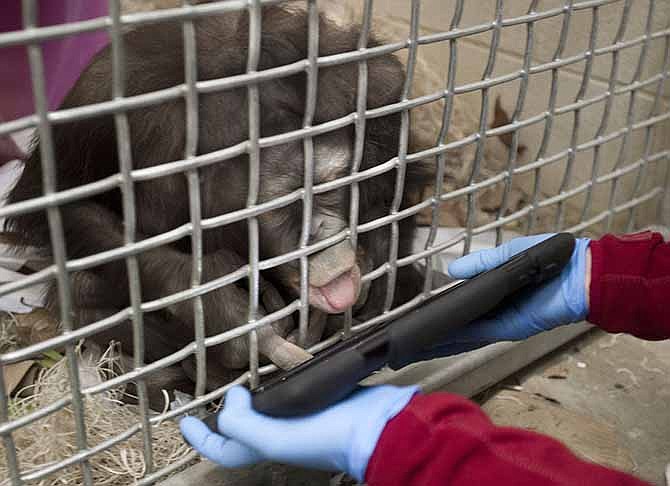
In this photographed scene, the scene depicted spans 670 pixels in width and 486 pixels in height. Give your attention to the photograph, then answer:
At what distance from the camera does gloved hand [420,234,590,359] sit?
1126mm

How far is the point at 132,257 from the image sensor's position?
34.2 inches

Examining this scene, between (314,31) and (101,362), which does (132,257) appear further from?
(101,362)

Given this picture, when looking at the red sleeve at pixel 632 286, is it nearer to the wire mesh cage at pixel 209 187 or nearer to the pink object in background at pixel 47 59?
the wire mesh cage at pixel 209 187

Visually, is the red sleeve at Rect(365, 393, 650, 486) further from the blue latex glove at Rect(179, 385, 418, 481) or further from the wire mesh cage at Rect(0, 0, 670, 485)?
the wire mesh cage at Rect(0, 0, 670, 485)

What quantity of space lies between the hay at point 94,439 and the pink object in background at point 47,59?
62cm

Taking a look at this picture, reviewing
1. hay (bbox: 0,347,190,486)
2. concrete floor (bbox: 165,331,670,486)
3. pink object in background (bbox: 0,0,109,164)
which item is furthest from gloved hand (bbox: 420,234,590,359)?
pink object in background (bbox: 0,0,109,164)

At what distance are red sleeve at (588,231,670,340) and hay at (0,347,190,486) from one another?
583 millimetres

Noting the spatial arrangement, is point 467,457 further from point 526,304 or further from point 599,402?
point 599,402

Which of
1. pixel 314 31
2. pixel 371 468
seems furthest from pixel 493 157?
pixel 371 468

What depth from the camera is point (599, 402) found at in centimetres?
140

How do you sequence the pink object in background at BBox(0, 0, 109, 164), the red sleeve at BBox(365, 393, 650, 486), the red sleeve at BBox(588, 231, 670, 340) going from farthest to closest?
1. the pink object in background at BBox(0, 0, 109, 164)
2. the red sleeve at BBox(588, 231, 670, 340)
3. the red sleeve at BBox(365, 393, 650, 486)

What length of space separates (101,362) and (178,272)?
0.59ft

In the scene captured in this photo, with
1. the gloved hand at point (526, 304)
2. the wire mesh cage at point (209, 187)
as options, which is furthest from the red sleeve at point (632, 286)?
the wire mesh cage at point (209, 187)

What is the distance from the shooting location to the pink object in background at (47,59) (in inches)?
62.8
